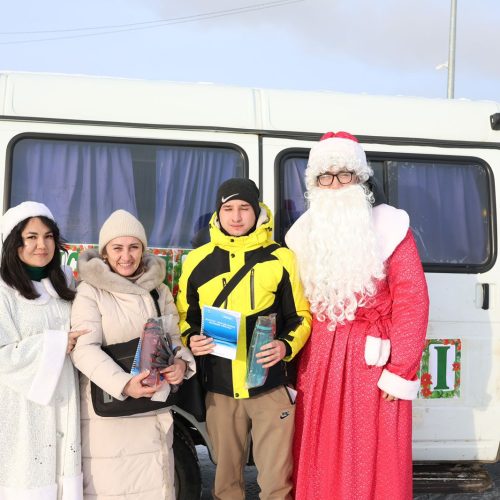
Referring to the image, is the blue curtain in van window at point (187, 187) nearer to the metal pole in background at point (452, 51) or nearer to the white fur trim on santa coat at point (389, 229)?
the white fur trim on santa coat at point (389, 229)

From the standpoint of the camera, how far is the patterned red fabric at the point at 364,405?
3066mm

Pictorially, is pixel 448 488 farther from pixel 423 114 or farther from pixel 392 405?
pixel 423 114

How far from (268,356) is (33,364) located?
→ 3.53ft

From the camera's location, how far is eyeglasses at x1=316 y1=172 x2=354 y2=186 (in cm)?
326

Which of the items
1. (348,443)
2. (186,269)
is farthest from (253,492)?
(186,269)

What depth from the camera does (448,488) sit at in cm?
409

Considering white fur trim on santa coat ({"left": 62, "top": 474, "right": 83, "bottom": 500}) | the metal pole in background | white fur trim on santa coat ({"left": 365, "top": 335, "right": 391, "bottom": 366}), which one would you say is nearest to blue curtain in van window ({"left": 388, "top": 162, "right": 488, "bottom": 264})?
white fur trim on santa coat ({"left": 365, "top": 335, "right": 391, "bottom": 366})

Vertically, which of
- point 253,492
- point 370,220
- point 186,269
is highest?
point 370,220

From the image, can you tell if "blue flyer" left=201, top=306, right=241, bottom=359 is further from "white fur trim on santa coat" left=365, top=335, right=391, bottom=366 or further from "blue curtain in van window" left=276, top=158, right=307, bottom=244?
"blue curtain in van window" left=276, top=158, right=307, bottom=244

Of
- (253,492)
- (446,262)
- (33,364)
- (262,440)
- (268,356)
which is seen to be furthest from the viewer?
(253,492)

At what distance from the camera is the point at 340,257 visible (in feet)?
10.5

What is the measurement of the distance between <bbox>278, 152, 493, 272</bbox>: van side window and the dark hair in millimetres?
2137

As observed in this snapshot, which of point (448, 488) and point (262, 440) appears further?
point (448, 488)

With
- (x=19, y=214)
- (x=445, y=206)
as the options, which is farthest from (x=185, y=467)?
(x=445, y=206)
